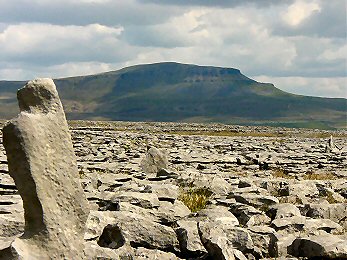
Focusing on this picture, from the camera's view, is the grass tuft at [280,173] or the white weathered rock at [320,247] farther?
the grass tuft at [280,173]

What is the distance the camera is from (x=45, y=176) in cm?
845

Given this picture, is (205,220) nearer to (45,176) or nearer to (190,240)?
(190,240)

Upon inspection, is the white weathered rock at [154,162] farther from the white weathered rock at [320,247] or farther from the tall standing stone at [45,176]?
the tall standing stone at [45,176]

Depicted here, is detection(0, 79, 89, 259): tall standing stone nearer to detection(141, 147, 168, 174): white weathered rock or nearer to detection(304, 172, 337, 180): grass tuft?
detection(141, 147, 168, 174): white weathered rock

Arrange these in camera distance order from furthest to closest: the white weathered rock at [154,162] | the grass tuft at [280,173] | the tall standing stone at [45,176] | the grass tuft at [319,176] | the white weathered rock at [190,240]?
the grass tuft at [280,173], the grass tuft at [319,176], the white weathered rock at [154,162], the white weathered rock at [190,240], the tall standing stone at [45,176]

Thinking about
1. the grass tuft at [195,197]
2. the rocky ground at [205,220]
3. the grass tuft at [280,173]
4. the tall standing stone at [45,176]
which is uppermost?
the tall standing stone at [45,176]

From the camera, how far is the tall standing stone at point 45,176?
829cm

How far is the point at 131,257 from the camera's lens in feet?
31.6

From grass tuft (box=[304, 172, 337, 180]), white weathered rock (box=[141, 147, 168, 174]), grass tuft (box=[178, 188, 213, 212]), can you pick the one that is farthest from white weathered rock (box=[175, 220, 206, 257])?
grass tuft (box=[304, 172, 337, 180])

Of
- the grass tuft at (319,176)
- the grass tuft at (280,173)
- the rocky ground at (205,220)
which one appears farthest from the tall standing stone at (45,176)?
the grass tuft at (280,173)

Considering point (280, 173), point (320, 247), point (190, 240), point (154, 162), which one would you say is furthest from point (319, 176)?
point (190, 240)

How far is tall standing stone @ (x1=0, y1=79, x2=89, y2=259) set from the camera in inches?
326

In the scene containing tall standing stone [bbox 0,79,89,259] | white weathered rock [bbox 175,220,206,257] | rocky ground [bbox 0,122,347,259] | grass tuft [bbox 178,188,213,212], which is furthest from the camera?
grass tuft [bbox 178,188,213,212]

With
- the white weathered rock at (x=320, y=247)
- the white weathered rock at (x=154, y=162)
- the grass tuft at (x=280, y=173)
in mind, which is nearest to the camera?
the white weathered rock at (x=320, y=247)
